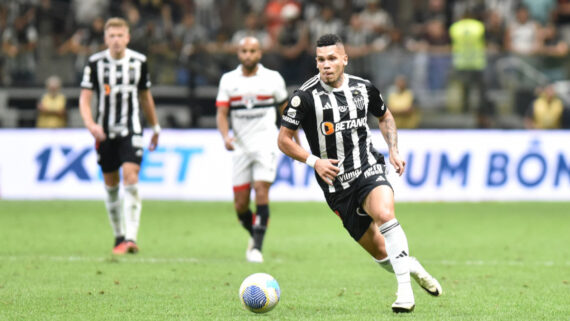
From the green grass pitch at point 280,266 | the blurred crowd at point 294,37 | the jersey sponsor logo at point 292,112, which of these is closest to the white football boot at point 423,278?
the green grass pitch at point 280,266

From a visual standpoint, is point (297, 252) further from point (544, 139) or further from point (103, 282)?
point (544, 139)

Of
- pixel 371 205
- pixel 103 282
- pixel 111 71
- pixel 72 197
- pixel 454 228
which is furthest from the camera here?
pixel 72 197

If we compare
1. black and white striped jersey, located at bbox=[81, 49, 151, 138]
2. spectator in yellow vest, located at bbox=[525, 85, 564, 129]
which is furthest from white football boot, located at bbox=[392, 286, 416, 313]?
spectator in yellow vest, located at bbox=[525, 85, 564, 129]

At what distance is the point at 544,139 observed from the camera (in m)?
19.3

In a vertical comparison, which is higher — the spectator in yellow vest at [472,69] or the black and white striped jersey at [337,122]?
the black and white striped jersey at [337,122]

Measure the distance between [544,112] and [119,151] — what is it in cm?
1218

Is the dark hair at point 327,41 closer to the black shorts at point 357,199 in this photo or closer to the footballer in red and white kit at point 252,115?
the black shorts at point 357,199

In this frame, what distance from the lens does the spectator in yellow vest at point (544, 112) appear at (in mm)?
21047

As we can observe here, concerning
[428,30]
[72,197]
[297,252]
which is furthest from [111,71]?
[428,30]

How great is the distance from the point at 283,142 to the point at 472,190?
1206 cm

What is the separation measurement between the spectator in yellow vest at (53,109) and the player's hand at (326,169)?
14.2 m

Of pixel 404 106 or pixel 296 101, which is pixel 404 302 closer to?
pixel 296 101

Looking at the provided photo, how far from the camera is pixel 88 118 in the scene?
1100 centimetres

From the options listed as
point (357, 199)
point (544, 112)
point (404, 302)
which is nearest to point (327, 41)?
point (357, 199)
